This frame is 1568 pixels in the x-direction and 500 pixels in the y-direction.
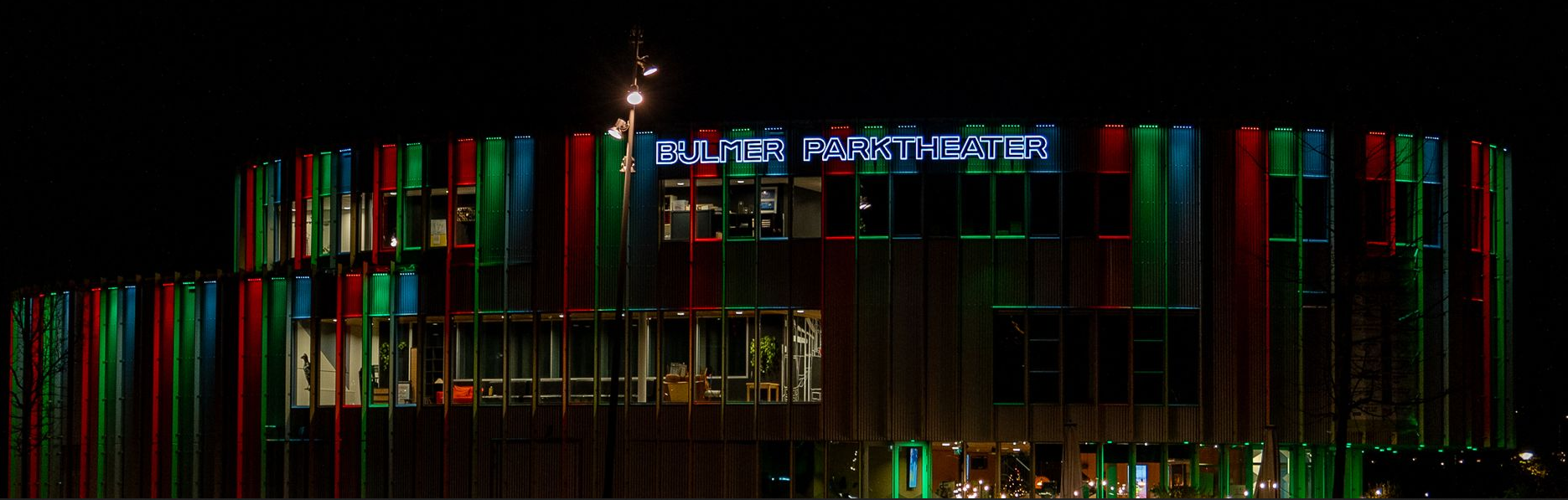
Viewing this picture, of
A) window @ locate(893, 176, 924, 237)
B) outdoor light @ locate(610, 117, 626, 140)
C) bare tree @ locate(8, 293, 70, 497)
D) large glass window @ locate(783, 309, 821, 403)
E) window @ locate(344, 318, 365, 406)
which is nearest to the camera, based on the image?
outdoor light @ locate(610, 117, 626, 140)

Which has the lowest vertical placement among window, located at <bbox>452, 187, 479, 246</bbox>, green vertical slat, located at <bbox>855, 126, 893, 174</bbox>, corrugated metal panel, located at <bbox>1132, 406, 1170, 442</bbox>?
corrugated metal panel, located at <bbox>1132, 406, 1170, 442</bbox>

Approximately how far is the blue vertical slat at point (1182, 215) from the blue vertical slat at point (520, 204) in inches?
620

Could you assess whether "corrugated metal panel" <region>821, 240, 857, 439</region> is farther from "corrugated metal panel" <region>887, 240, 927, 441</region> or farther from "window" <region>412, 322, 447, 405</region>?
"window" <region>412, 322, 447, 405</region>

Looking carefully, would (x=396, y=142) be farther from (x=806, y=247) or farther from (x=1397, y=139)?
(x=1397, y=139)

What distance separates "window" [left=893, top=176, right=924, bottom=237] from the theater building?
6 centimetres

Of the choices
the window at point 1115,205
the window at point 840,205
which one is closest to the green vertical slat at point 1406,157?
the window at point 1115,205

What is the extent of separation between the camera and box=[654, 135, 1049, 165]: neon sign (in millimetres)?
39656

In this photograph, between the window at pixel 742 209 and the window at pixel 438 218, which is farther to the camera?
the window at pixel 438 218

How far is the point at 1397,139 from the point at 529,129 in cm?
2162

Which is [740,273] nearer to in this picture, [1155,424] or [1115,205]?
[1115,205]

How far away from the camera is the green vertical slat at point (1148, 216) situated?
131 ft

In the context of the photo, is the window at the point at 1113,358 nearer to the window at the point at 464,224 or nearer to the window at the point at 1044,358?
the window at the point at 1044,358

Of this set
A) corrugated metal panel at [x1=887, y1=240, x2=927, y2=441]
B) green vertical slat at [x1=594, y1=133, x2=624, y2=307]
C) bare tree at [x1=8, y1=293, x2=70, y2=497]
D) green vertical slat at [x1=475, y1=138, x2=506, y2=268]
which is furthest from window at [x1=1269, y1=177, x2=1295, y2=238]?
bare tree at [x1=8, y1=293, x2=70, y2=497]

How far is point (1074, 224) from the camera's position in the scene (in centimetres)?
3984
